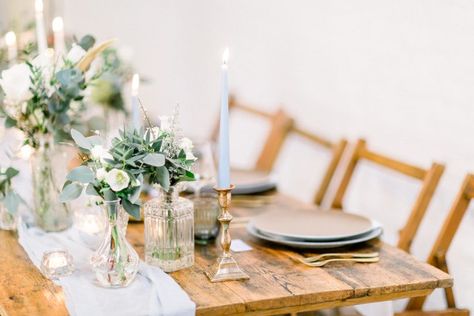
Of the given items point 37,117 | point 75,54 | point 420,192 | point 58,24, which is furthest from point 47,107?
point 420,192

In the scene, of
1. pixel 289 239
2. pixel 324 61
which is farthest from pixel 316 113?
A: pixel 289 239

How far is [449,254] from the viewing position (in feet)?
7.54

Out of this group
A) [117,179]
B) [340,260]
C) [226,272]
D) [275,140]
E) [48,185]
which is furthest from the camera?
[275,140]

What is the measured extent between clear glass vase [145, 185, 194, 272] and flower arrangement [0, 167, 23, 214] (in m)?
0.42

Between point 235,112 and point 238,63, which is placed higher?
point 238,63

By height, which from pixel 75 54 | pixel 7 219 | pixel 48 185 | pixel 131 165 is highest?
pixel 75 54

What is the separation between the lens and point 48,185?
2.01m

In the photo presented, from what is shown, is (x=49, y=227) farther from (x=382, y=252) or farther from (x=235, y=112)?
(x=235, y=112)

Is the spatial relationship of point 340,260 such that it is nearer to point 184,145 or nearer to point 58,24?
point 184,145

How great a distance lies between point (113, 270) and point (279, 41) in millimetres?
1875

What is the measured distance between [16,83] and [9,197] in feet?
0.95

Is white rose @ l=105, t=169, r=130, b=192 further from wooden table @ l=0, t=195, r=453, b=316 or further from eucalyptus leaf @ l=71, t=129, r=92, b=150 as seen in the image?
wooden table @ l=0, t=195, r=453, b=316

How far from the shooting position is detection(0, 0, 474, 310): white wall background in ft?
7.43

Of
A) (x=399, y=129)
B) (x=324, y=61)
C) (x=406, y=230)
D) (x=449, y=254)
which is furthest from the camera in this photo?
(x=324, y=61)
